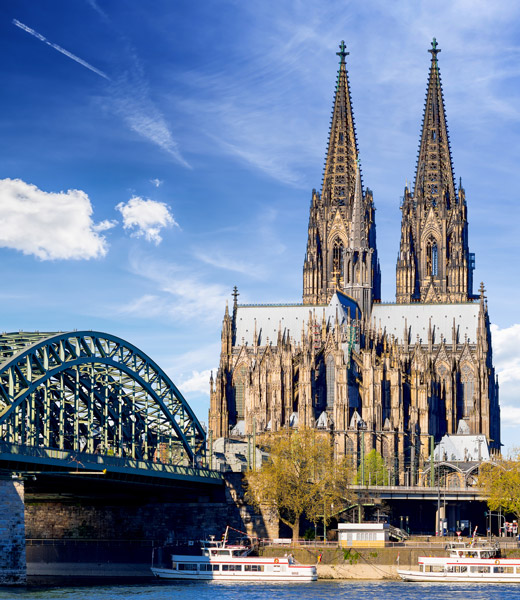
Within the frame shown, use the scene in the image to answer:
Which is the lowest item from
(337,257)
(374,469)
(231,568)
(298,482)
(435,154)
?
(231,568)

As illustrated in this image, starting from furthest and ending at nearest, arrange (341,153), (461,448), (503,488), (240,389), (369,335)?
(341,153)
(240,389)
(369,335)
(461,448)
(503,488)

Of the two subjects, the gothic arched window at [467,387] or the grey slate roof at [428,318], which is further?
the grey slate roof at [428,318]

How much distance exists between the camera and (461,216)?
543ft

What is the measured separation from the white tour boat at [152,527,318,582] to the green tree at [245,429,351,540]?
829 cm

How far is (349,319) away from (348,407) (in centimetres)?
1523

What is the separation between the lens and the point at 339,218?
168375 mm

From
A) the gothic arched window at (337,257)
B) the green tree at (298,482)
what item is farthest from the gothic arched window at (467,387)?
the green tree at (298,482)

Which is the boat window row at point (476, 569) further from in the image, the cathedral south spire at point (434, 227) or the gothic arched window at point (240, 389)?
the cathedral south spire at point (434, 227)

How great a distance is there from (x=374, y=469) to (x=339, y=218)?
5064cm

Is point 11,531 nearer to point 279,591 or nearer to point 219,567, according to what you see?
point 279,591

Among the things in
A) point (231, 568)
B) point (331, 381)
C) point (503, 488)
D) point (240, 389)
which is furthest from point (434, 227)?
point (231, 568)

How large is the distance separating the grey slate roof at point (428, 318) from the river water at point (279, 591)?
7602 centimetres

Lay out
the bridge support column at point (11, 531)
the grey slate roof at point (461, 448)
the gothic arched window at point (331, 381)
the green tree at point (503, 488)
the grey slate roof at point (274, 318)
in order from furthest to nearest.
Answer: the grey slate roof at point (274, 318) < the gothic arched window at point (331, 381) < the grey slate roof at point (461, 448) < the green tree at point (503, 488) < the bridge support column at point (11, 531)

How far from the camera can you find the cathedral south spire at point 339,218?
539 ft
